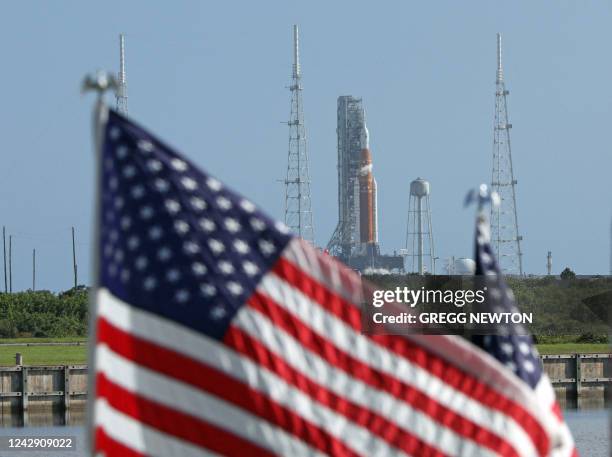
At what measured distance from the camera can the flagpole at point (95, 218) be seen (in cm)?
655

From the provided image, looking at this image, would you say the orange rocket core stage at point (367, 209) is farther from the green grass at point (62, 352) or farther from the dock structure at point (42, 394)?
the dock structure at point (42, 394)

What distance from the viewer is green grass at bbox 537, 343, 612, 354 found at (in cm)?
6994

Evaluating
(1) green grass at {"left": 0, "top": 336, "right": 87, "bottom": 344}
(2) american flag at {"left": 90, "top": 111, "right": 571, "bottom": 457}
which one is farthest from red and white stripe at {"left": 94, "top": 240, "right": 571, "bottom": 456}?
(1) green grass at {"left": 0, "top": 336, "right": 87, "bottom": 344}

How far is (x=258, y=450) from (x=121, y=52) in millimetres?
84170

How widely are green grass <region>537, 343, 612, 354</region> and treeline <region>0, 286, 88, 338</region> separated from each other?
1081 inches

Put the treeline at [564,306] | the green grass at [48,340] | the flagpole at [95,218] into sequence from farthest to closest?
1. the green grass at [48,340]
2. the treeline at [564,306]
3. the flagpole at [95,218]

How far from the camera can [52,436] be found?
4644 centimetres

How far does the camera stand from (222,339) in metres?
6.72

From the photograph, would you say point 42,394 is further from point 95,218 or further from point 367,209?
point 367,209

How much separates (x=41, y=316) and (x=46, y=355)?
22.8m

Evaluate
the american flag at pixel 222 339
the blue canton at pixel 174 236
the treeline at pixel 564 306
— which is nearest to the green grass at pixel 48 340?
the treeline at pixel 564 306

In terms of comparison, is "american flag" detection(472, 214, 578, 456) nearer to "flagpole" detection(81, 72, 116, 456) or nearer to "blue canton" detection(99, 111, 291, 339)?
"blue canton" detection(99, 111, 291, 339)

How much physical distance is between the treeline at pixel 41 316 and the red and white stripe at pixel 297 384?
80.7 metres

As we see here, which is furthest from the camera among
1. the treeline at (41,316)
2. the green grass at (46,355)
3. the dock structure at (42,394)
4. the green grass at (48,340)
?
the treeline at (41,316)
